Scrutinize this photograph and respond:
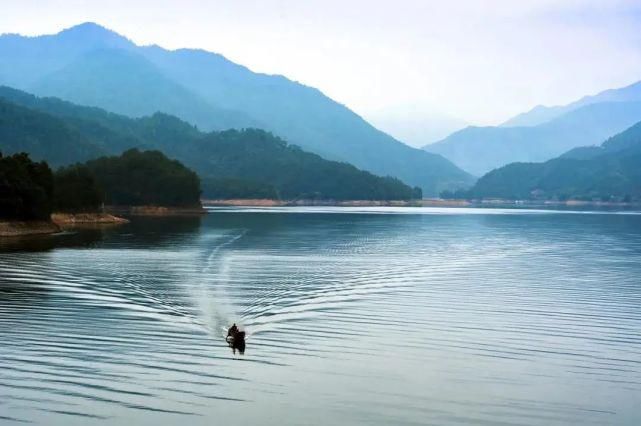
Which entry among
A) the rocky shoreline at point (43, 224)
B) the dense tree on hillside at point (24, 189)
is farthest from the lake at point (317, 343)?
the rocky shoreline at point (43, 224)

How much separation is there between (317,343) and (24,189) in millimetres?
67562

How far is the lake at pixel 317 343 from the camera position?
20.6m

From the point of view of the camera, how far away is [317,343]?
29312 mm

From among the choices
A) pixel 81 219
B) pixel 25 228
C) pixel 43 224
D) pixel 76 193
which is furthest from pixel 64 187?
pixel 25 228

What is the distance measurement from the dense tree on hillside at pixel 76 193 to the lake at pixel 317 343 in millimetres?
65769

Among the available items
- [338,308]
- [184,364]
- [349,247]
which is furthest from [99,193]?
[184,364]

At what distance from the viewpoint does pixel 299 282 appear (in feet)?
161

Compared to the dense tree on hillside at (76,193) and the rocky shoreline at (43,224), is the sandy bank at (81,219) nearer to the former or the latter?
the rocky shoreline at (43,224)

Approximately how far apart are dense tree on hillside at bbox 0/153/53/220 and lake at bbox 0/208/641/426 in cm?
2582

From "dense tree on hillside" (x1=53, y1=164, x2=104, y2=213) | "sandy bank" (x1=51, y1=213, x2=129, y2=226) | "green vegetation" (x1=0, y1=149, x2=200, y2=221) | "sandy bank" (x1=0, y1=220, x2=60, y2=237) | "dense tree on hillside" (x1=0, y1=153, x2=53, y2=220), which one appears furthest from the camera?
"dense tree on hillside" (x1=53, y1=164, x2=104, y2=213)

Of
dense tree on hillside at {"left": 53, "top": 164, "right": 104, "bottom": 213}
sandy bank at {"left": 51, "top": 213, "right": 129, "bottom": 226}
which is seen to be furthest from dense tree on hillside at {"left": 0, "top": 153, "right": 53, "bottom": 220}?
sandy bank at {"left": 51, "top": 213, "right": 129, "bottom": 226}

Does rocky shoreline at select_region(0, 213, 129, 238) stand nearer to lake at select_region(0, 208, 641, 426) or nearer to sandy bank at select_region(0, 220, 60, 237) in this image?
sandy bank at select_region(0, 220, 60, 237)

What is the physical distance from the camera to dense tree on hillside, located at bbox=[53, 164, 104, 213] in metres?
126

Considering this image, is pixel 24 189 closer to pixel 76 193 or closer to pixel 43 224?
pixel 43 224
